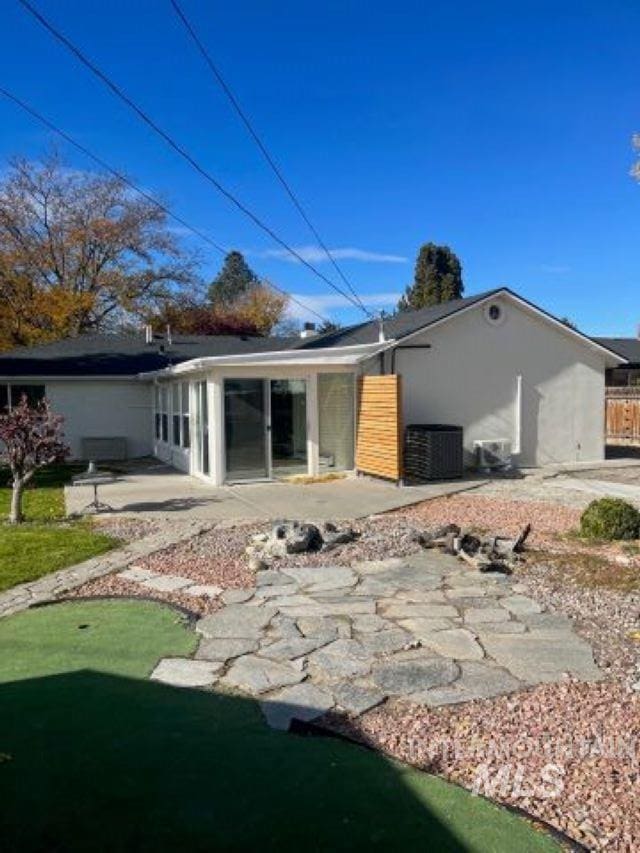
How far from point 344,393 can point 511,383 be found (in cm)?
424

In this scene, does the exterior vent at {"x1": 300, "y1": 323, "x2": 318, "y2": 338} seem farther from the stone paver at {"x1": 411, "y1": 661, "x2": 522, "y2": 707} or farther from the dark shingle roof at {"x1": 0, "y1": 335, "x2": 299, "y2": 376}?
the stone paver at {"x1": 411, "y1": 661, "x2": 522, "y2": 707}

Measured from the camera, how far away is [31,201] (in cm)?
3362

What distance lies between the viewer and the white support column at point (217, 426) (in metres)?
13.6

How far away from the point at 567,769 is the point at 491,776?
0.38 m

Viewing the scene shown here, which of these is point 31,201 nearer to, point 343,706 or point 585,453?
point 585,453

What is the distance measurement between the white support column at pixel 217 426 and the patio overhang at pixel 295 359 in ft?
1.26

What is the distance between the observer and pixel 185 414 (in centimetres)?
1625

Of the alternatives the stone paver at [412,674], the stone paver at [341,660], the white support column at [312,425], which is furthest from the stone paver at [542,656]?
the white support column at [312,425]

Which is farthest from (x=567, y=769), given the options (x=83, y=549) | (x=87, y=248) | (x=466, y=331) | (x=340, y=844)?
(x=87, y=248)

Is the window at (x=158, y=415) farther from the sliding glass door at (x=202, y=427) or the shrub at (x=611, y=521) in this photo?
the shrub at (x=611, y=521)

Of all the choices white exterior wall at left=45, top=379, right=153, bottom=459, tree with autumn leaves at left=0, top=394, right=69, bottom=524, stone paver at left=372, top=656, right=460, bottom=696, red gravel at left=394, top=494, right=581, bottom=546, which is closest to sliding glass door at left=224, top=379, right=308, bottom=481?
red gravel at left=394, top=494, right=581, bottom=546

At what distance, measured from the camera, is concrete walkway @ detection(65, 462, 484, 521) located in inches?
420

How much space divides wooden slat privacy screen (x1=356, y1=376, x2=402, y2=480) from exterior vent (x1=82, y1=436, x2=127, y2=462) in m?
8.01

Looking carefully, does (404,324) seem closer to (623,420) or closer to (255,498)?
(255,498)
